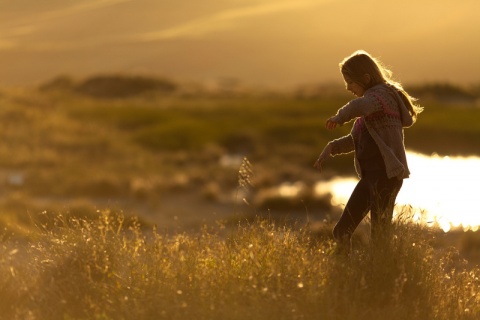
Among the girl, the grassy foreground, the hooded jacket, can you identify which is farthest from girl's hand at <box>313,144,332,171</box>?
the grassy foreground

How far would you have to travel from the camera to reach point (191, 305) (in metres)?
6.61

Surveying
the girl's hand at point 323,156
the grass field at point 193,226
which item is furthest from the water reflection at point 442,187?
the girl's hand at point 323,156

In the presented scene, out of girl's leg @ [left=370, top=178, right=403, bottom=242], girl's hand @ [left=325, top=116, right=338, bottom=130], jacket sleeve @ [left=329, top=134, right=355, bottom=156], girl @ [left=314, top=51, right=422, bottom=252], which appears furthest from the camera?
jacket sleeve @ [left=329, top=134, right=355, bottom=156]

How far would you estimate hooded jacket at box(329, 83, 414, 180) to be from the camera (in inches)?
283

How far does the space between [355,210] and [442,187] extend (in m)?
13.8

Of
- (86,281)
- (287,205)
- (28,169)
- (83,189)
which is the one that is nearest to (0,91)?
(28,169)

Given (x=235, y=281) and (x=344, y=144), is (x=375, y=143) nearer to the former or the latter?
(x=344, y=144)

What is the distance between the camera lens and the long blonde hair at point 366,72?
24.4 ft

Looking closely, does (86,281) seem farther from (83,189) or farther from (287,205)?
(83,189)

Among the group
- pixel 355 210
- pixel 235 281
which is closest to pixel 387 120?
pixel 355 210

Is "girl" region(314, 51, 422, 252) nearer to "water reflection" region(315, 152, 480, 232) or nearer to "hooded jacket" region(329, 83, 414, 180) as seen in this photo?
"hooded jacket" region(329, 83, 414, 180)

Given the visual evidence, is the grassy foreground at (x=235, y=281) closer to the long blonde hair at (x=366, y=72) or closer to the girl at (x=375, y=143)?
the girl at (x=375, y=143)

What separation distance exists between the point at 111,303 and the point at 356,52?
2.78m

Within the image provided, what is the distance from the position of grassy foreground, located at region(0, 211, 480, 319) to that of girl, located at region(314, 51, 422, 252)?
0.96 feet
